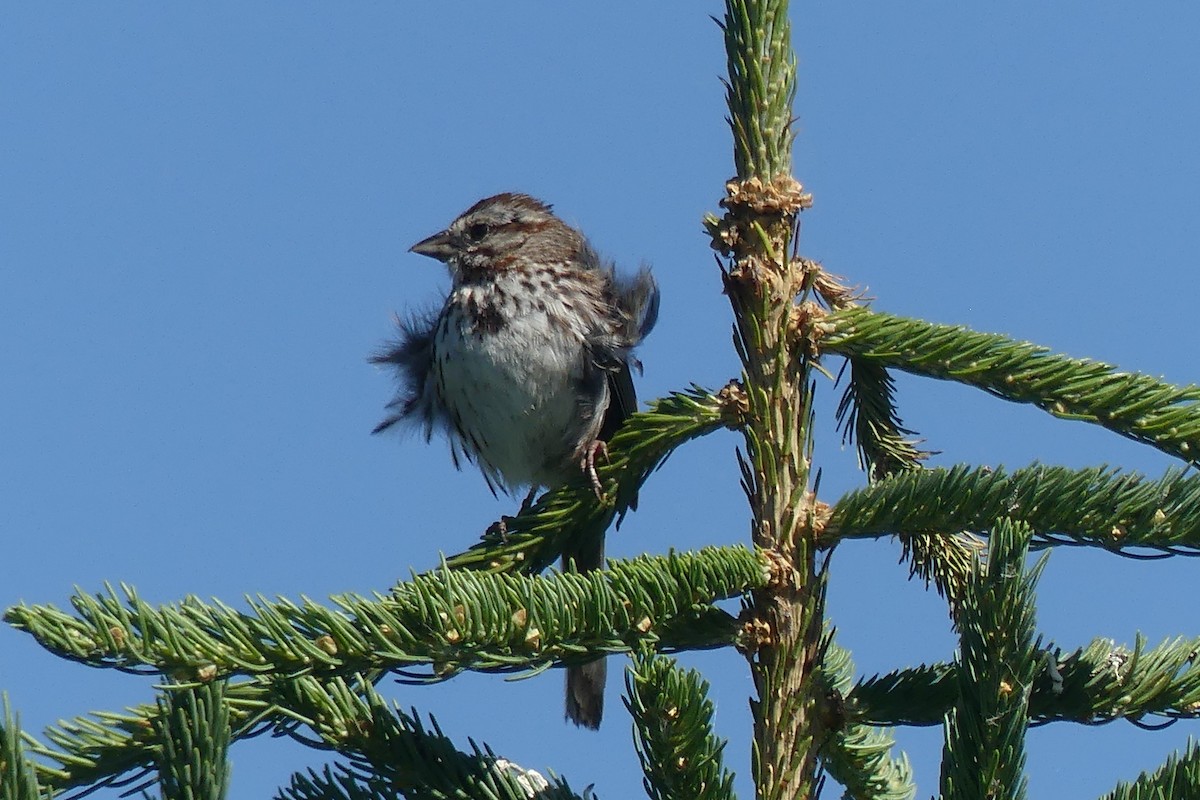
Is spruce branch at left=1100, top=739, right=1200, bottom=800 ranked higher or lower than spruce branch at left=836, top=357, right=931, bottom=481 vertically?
lower

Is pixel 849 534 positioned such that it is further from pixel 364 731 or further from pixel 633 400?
pixel 633 400

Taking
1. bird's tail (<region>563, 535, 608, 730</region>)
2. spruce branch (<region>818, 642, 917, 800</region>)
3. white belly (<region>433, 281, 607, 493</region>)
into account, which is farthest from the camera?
white belly (<region>433, 281, 607, 493</region>)

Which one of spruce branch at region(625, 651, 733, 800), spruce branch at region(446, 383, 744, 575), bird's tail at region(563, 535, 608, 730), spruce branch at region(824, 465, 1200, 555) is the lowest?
spruce branch at region(625, 651, 733, 800)

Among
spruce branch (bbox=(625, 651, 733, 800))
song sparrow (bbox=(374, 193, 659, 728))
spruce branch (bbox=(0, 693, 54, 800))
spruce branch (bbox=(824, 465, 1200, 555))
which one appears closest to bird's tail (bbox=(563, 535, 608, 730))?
song sparrow (bbox=(374, 193, 659, 728))

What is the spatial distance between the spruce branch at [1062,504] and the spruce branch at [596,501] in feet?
1.93

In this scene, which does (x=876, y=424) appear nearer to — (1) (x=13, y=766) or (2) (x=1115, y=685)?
(2) (x=1115, y=685)

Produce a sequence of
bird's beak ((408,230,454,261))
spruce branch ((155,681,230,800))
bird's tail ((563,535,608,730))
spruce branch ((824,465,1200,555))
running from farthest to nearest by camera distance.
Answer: bird's beak ((408,230,454,261)) → bird's tail ((563,535,608,730)) → spruce branch ((824,465,1200,555)) → spruce branch ((155,681,230,800))

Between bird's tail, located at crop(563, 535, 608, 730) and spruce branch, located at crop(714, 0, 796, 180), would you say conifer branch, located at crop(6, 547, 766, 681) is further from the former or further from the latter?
bird's tail, located at crop(563, 535, 608, 730)

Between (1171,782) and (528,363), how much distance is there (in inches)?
122

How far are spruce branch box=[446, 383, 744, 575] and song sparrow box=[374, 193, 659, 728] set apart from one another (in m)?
1.31

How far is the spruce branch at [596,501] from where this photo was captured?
296 cm

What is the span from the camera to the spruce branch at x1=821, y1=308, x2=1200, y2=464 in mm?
2436

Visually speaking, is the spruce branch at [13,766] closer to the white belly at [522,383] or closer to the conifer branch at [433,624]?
the conifer branch at [433,624]

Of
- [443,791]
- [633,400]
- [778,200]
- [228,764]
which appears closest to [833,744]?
[443,791]
